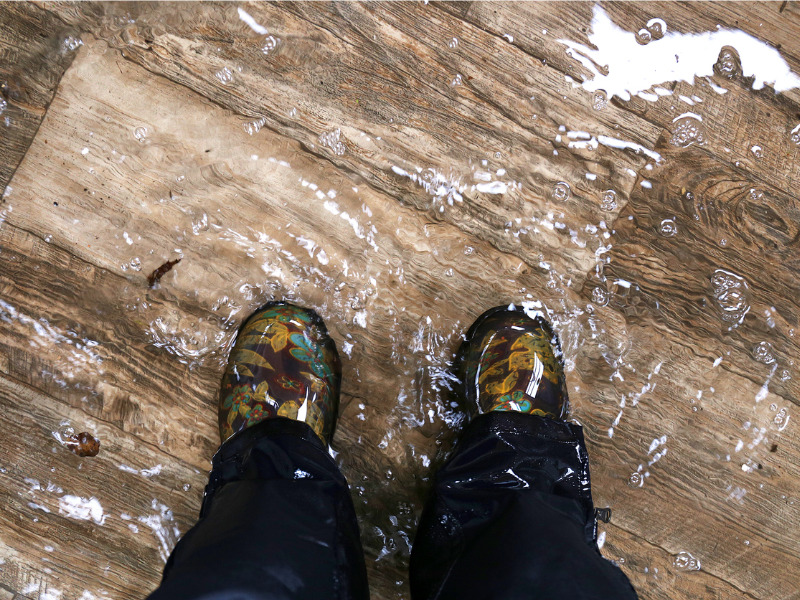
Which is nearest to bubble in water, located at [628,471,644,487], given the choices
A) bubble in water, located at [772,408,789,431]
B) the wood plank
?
bubble in water, located at [772,408,789,431]

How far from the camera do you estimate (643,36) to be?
1.13 m

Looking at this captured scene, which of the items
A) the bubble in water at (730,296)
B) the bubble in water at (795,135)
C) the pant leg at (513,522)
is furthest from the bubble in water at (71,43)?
the bubble in water at (795,135)

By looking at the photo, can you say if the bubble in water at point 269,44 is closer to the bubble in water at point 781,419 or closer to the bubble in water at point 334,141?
the bubble in water at point 334,141

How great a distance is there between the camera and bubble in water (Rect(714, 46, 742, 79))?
1141 millimetres

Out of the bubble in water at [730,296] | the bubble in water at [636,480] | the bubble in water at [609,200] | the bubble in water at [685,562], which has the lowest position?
the bubble in water at [685,562]

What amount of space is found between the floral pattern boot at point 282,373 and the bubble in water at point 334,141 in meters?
0.33

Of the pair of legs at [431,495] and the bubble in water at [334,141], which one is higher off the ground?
the bubble in water at [334,141]

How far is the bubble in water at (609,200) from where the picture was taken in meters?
1.12

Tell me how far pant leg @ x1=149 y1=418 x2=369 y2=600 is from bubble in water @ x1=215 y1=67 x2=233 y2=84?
0.68 meters

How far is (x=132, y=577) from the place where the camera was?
3.45 feet

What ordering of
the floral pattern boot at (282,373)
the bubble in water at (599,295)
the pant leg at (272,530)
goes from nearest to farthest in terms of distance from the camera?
the pant leg at (272,530) → the floral pattern boot at (282,373) → the bubble in water at (599,295)

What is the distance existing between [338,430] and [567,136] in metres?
0.77

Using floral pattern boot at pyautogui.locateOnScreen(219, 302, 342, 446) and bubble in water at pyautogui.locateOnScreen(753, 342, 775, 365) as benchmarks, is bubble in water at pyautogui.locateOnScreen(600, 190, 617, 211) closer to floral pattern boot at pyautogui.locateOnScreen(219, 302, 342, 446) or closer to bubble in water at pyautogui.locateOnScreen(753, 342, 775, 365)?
bubble in water at pyautogui.locateOnScreen(753, 342, 775, 365)

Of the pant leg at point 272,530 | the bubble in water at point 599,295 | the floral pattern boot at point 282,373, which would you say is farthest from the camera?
the bubble in water at point 599,295
